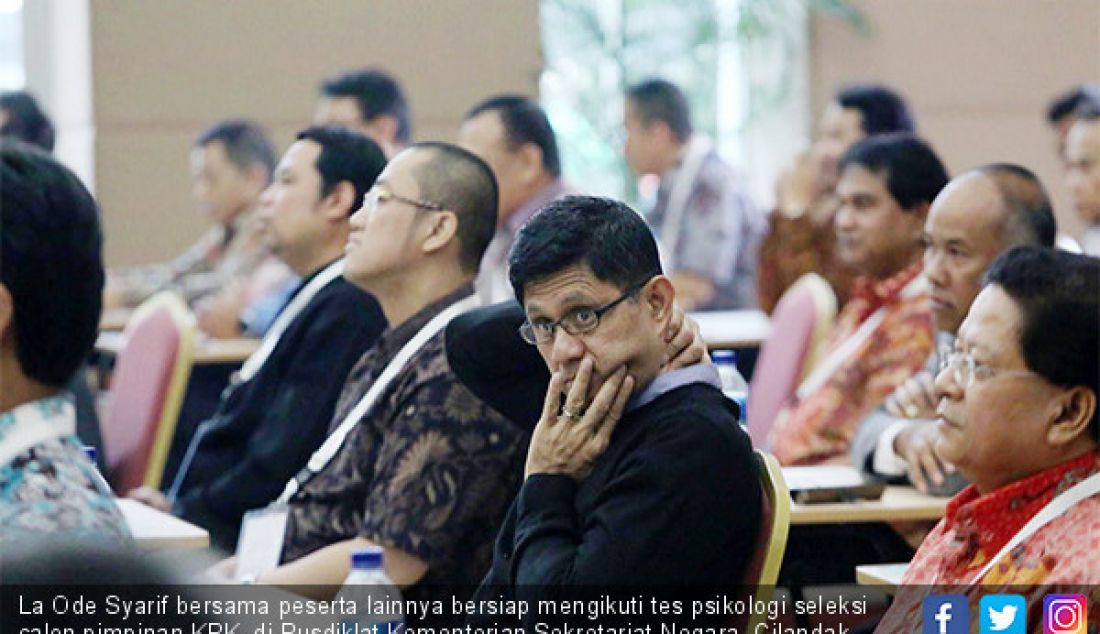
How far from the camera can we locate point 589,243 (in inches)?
87.3

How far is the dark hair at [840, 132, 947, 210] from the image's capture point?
3.97m

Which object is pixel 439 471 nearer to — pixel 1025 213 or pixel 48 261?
pixel 48 261

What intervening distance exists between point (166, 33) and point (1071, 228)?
3522mm

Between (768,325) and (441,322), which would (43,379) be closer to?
(441,322)

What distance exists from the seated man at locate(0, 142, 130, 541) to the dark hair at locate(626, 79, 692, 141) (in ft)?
16.4

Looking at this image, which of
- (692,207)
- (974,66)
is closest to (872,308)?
(692,207)

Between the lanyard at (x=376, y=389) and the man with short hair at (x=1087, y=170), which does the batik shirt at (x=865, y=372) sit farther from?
the man with short hair at (x=1087, y=170)

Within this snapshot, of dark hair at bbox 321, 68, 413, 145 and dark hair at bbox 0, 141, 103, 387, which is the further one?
dark hair at bbox 321, 68, 413, 145

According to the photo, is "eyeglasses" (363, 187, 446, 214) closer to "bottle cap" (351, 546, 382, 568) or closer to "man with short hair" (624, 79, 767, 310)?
"bottle cap" (351, 546, 382, 568)

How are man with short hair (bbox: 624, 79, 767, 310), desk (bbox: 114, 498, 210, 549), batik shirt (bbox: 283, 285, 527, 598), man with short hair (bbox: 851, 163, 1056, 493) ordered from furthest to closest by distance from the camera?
1. man with short hair (bbox: 624, 79, 767, 310)
2. man with short hair (bbox: 851, 163, 1056, 493)
3. desk (bbox: 114, 498, 210, 549)
4. batik shirt (bbox: 283, 285, 527, 598)

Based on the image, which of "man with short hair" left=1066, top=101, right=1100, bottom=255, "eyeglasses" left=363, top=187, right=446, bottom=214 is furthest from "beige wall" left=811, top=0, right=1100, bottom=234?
"eyeglasses" left=363, top=187, right=446, bottom=214

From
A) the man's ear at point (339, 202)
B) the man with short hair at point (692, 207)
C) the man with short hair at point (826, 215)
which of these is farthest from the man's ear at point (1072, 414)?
the man with short hair at point (692, 207)

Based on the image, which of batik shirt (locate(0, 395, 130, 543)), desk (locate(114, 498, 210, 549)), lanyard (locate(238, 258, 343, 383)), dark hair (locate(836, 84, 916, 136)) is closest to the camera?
batik shirt (locate(0, 395, 130, 543))

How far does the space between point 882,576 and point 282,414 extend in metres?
1.39
